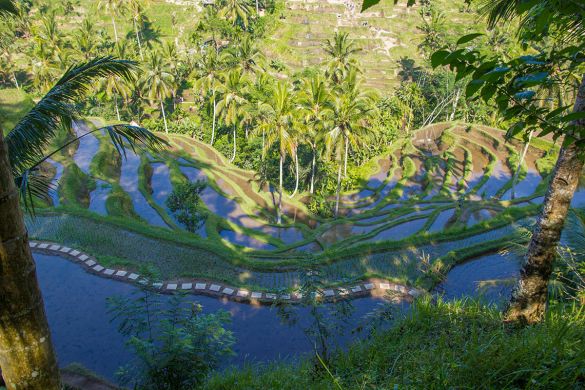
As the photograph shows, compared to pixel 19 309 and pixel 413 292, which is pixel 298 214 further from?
pixel 19 309

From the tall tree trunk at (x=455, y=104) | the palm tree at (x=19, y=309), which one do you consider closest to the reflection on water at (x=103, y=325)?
the palm tree at (x=19, y=309)

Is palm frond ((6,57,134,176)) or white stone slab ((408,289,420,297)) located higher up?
palm frond ((6,57,134,176))

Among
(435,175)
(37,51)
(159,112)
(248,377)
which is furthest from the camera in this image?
(159,112)

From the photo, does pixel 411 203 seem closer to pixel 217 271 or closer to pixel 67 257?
pixel 217 271

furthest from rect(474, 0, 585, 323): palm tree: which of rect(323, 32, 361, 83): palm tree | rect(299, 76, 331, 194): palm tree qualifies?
rect(323, 32, 361, 83): palm tree

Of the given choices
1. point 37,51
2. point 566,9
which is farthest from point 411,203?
point 37,51

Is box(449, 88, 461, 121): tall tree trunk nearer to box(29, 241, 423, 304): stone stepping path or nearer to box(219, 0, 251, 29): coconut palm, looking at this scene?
box(219, 0, 251, 29): coconut palm
